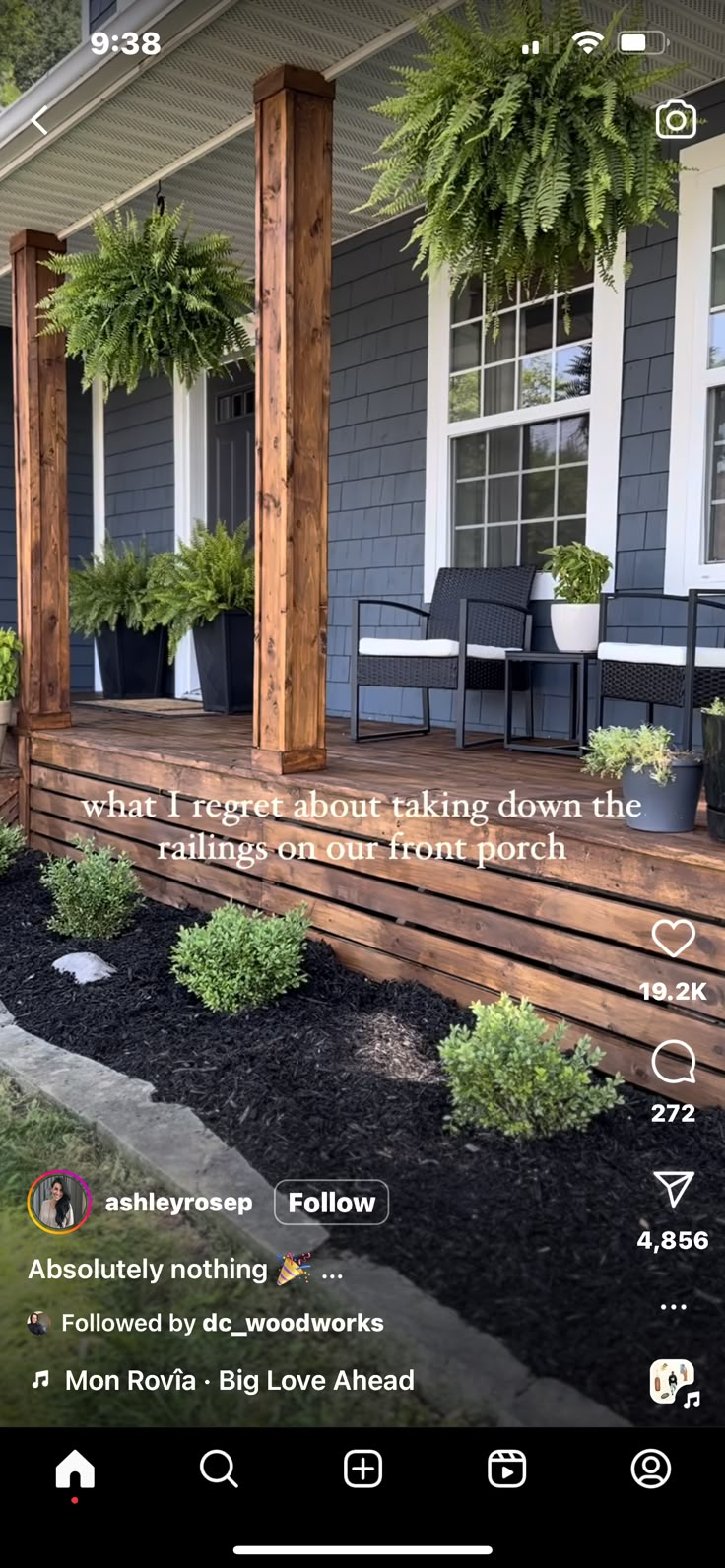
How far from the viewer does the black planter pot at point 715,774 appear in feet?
7.75

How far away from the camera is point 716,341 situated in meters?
3.90

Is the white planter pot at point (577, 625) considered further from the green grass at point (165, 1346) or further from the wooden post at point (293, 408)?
the green grass at point (165, 1346)

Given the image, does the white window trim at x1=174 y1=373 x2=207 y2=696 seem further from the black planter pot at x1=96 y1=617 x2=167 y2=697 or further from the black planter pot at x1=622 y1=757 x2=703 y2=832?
the black planter pot at x1=622 y1=757 x2=703 y2=832

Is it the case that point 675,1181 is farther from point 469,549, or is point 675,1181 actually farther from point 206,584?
point 206,584

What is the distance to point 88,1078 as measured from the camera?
2.56 metres

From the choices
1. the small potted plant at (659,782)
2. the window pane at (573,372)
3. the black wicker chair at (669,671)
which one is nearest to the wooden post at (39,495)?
the window pane at (573,372)

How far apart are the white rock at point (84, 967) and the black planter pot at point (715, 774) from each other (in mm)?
1720

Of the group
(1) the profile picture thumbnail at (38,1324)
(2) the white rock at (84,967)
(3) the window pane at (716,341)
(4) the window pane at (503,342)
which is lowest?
(2) the white rock at (84,967)

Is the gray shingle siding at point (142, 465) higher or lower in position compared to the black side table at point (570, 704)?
higher

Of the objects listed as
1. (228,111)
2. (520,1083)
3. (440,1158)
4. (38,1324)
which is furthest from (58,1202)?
(228,111)

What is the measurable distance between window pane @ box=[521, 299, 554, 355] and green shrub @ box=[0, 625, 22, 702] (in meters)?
2.33

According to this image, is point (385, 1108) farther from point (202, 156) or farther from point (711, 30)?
point (202, 156)

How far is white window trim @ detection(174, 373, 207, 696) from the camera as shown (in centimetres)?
677

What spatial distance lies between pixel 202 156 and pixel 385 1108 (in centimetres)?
366
